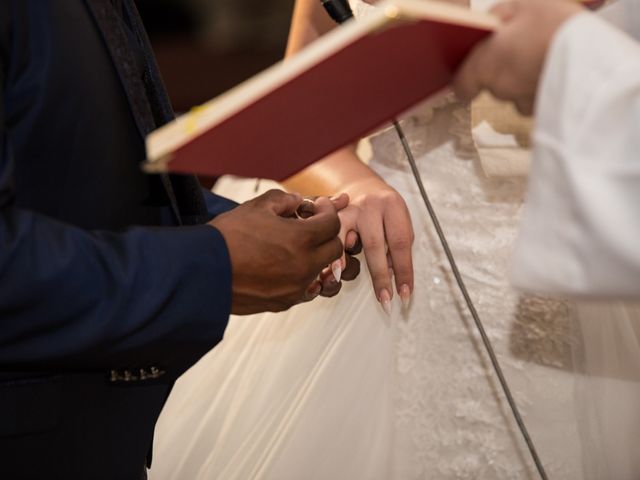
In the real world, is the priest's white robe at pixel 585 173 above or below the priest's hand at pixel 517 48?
below

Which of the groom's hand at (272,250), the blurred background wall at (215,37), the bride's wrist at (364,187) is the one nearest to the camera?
the groom's hand at (272,250)

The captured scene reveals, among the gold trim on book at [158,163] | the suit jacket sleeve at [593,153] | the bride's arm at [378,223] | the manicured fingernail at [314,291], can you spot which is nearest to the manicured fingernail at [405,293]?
the bride's arm at [378,223]

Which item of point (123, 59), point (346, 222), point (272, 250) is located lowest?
point (346, 222)

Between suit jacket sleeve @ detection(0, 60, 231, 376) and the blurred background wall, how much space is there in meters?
2.89

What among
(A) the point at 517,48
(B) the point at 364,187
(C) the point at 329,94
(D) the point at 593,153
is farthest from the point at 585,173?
(B) the point at 364,187

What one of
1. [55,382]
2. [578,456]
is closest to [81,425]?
[55,382]

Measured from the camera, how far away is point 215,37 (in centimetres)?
383

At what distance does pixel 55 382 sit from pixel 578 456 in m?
0.71

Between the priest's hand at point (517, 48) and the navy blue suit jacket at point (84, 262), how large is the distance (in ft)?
1.03

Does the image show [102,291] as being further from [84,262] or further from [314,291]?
[314,291]

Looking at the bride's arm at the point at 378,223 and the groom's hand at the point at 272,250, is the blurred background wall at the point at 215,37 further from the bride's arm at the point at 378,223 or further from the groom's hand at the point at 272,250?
the groom's hand at the point at 272,250

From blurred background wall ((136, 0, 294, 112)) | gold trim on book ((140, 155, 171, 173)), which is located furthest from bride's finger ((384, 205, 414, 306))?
blurred background wall ((136, 0, 294, 112))

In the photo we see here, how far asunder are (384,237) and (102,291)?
52 centimetres

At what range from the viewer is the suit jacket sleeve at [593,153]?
745 mm
